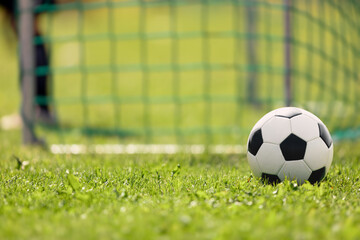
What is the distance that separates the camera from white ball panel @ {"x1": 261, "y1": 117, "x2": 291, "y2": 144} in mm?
3279

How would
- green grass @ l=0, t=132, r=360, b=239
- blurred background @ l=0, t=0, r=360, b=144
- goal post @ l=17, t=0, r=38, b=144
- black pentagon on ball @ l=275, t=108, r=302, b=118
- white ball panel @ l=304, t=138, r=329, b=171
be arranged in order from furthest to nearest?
blurred background @ l=0, t=0, r=360, b=144 → goal post @ l=17, t=0, r=38, b=144 → black pentagon on ball @ l=275, t=108, r=302, b=118 → white ball panel @ l=304, t=138, r=329, b=171 → green grass @ l=0, t=132, r=360, b=239

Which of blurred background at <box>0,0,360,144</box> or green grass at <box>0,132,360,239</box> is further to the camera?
blurred background at <box>0,0,360,144</box>

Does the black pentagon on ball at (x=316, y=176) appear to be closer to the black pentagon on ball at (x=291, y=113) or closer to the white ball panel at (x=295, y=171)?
the white ball panel at (x=295, y=171)

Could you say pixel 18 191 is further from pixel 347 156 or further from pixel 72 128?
pixel 72 128

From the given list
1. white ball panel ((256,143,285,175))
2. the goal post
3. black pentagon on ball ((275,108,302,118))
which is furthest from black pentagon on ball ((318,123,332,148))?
the goal post

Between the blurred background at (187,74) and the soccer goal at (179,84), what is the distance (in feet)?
0.08

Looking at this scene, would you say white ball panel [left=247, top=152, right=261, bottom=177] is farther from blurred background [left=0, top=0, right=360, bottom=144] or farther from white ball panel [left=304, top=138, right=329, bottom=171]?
blurred background [left=0, top=0, right=360, bottom=144]

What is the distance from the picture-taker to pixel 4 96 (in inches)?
427

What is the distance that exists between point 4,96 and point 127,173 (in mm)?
8003

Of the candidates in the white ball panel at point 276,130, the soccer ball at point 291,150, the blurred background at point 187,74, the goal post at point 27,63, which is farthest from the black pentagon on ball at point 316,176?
the goal post at point 27,63

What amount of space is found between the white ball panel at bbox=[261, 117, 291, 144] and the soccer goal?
5.50 ft

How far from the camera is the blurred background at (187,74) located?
5887 millimetres

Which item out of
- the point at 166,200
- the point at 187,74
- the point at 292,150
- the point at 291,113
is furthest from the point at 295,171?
the point at 187,74

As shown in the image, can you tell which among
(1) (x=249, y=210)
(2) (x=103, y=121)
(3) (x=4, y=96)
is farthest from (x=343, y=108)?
(3) (x=4, y=96)
